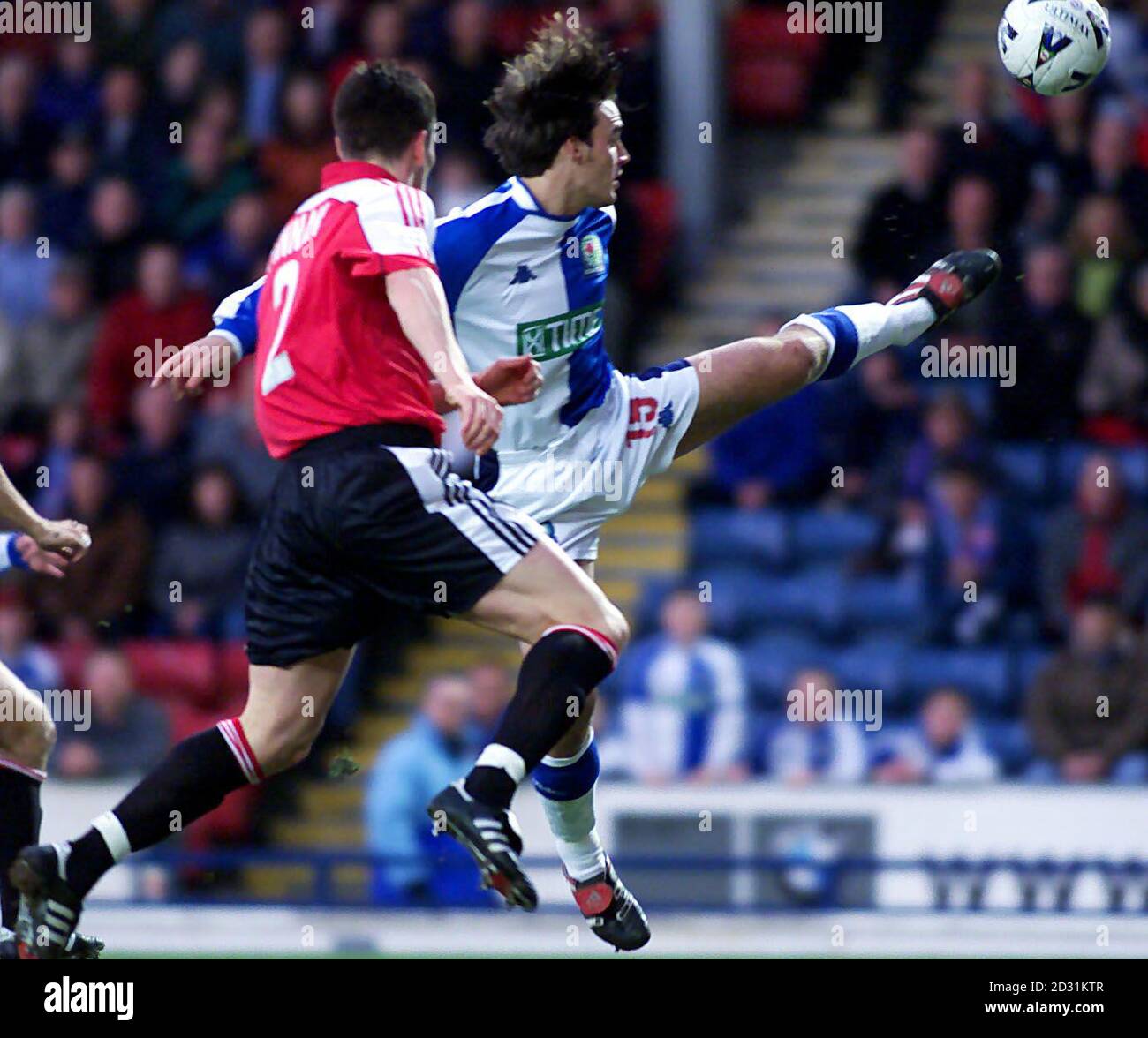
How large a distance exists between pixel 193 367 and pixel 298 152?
6370 mm

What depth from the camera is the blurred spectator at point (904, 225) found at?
10.6 meters

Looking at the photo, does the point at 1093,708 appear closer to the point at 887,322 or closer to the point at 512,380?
the point at 887,322

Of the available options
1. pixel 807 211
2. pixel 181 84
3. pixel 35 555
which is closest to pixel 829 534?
pixel 807 211

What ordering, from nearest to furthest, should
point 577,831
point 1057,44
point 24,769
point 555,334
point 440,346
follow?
point 440,346, point 24,769, point 555,334, point 577,831, point 1057,44

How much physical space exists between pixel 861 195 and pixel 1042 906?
14.9ft

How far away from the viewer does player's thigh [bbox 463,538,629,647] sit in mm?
5328

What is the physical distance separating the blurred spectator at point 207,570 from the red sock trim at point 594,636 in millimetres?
5443

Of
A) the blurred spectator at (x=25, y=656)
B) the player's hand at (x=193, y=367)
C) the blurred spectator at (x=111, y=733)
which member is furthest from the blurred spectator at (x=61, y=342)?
the player's hand at (x=193, y=367)

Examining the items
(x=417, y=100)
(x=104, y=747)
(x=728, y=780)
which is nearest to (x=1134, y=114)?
(x=728, y=780)

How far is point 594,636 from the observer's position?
212 inches

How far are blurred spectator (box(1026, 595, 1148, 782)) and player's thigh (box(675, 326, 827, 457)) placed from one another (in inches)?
143

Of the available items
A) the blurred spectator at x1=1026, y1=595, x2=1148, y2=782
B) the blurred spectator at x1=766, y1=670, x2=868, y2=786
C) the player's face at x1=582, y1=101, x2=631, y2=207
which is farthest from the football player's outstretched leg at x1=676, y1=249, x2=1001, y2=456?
the blurred spectator at x1=766, y1=670, x2=868, y2=786

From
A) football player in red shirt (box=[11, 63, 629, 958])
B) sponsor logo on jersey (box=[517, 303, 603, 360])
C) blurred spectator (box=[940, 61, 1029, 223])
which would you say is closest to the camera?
football player in red shirt (box=[11, 63, 629, 958])

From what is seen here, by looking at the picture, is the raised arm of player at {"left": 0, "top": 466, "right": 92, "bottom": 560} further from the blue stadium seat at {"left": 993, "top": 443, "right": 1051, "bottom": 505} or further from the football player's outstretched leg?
the blue stadium seat at {"left": 993, "top": 443, "right": 1051, "bottom": 505}
